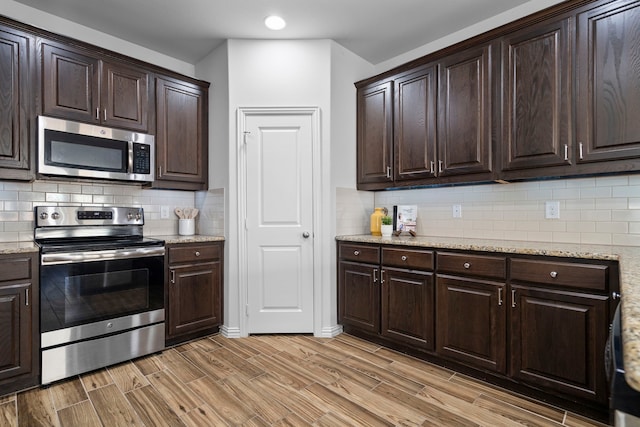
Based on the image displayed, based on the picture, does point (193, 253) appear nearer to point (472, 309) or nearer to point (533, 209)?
point (472, 309)

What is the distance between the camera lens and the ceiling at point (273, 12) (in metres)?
2.52

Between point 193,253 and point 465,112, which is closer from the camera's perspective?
point 465,112

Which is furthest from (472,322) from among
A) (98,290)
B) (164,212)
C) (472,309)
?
(164,212)

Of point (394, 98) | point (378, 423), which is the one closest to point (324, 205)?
point (394, 98)

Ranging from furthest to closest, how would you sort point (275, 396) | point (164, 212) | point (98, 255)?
1. point (164, 212)
2. point (98, 255)
3. point (275, 396)

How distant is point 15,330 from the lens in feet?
6.62

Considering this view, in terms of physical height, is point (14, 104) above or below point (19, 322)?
above

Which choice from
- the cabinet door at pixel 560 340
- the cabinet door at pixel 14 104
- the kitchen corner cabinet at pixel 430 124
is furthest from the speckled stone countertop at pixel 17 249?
the cabinet door at pixel 560 340

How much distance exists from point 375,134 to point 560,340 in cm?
213

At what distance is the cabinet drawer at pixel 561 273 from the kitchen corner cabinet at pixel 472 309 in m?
0.10

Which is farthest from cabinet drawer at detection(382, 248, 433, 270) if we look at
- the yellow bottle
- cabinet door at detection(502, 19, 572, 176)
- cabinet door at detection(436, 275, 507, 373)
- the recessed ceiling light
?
the recessed ceiling light

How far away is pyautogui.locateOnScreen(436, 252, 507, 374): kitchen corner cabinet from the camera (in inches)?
82.6

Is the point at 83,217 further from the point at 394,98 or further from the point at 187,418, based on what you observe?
the point at 394,98

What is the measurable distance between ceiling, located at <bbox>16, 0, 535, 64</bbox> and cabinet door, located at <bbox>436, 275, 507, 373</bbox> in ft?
7.00
